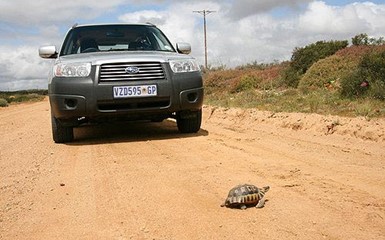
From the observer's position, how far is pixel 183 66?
5832 mm

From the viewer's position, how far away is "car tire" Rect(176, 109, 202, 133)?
629 centimetres

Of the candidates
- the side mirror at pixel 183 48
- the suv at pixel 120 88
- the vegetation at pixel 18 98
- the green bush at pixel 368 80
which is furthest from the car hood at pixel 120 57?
the vegetation at pixel 18 98

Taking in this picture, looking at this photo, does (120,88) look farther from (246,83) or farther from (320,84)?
(246,83)

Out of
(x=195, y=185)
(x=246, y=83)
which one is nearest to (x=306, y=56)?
(x=246, y=83)

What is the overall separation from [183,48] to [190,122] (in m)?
1.21

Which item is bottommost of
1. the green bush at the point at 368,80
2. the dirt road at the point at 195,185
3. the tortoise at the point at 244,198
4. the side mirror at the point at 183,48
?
the dirt road at the point at 195,185

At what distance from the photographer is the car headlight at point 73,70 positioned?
17.8ft

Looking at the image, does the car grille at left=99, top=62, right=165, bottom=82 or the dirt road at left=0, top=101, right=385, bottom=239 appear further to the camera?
the car grille at left=99, top=62, right=165, bottom=82

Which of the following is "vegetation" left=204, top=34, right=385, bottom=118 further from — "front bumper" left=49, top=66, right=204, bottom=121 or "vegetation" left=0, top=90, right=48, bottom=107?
"vegetation" left=0, top=90, right=48, bottom=107

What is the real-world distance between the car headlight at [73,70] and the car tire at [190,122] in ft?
4.89

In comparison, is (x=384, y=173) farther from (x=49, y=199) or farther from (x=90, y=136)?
(x=90, y=136)

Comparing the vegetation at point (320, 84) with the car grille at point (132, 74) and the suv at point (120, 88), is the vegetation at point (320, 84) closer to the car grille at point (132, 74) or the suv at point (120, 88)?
the suv at point (120, 88)

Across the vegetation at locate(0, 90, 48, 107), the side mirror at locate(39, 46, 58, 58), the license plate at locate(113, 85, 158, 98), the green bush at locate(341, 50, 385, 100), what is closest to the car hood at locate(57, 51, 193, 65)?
the license plate at locate(113, 85, 158, 98)

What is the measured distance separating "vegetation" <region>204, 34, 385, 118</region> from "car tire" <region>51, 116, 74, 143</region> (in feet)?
13.1
